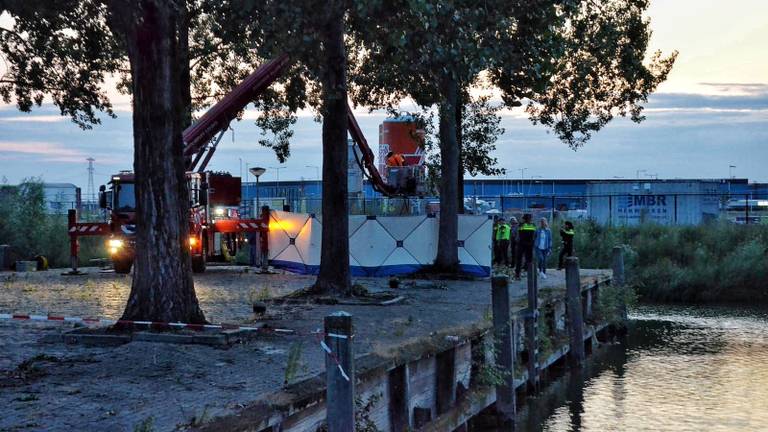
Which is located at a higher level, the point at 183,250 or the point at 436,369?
the point at 183,250

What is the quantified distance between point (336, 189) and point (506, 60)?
4.68 m

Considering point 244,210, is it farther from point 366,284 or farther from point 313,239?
point 366,284

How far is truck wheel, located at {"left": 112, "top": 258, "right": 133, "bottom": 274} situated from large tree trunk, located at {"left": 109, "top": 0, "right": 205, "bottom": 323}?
47.2 feet

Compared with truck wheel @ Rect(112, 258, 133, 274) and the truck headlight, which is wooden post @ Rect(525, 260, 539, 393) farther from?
truck wheel @ Rect(112, 258, 133, 274)

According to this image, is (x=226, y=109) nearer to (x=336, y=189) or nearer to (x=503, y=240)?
(x=503, y=240)

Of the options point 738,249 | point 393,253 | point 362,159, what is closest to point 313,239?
point 393,253

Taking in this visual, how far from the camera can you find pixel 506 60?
14766 mm

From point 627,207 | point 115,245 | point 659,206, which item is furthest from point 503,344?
point 627,207

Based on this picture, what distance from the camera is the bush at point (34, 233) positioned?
33.7 meters

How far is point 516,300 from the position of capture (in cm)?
1850

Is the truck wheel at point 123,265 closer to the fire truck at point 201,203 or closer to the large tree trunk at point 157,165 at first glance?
the fire truck at point 201,203

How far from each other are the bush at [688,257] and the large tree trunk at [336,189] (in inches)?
478

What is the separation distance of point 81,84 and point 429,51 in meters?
10.7

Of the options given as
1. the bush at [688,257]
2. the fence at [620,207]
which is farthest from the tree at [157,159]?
the fence at [620,207]
